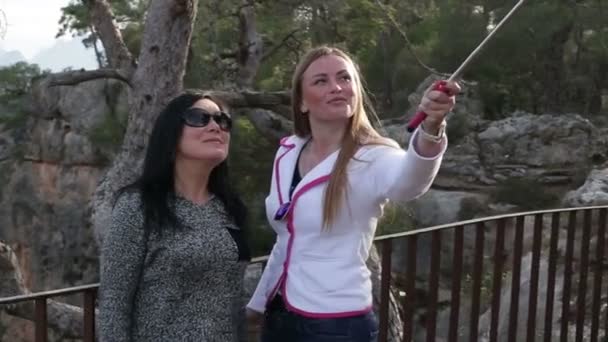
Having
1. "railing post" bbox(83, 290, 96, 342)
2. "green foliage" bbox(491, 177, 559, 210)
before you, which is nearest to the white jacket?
"railing post" bbox(83, 290, 96, 342)

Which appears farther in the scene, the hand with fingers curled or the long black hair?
the long black hair

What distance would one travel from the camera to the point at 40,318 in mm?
1727

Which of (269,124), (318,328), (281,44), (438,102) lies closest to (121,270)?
(318,328)

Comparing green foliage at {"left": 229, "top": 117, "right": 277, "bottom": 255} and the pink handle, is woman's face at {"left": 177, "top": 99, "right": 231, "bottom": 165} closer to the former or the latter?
the pink handle

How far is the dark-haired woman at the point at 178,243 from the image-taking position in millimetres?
1606

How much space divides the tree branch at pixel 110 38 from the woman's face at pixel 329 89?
6196 mm

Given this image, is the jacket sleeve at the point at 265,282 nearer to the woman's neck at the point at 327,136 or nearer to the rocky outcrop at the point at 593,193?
the woman's neck at the point at 327,136

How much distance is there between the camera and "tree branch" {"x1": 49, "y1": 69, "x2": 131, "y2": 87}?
7.34 metres

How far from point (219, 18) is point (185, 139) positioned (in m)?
8.84

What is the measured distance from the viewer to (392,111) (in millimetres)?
17453

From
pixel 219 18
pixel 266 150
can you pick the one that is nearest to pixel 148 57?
pixel 219 18

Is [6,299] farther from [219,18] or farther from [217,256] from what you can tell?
[219,18]

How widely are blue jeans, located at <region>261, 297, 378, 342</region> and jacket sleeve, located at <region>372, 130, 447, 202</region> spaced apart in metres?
0.27

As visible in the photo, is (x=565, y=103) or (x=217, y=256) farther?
(x=565, y=103)
